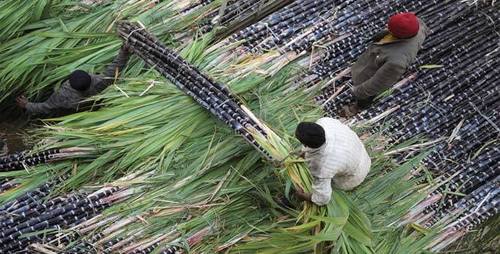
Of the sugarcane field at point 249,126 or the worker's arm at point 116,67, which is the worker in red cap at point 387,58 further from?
the worker's arm at point 116,67

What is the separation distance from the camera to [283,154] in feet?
9.65

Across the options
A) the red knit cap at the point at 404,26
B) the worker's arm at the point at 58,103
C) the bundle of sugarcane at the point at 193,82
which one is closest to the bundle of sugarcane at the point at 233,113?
the bundle of sugarcane at the point at 193,82

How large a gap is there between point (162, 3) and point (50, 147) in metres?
1.27

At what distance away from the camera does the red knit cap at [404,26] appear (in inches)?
141

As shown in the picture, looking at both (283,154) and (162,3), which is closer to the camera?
(283,154)

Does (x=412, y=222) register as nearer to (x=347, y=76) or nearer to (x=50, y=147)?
(x=347, y=76)

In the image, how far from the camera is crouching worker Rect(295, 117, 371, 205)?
112 inches

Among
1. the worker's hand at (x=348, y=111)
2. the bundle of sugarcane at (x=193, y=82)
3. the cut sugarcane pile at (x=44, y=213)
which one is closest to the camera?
the cut sugarcane pile at (x=44, y=213)

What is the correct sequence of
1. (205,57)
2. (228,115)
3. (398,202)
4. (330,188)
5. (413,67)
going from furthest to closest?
(413,67), (205,57), (398,202), (228,115), (330,188)

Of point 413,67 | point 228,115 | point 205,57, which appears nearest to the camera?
point 228,115

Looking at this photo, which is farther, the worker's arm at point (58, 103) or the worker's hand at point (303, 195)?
the worker's arm at point (58, 103)

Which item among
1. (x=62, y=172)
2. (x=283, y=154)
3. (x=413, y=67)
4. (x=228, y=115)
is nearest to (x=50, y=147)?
(x=62, y=172)

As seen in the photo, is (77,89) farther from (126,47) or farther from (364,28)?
(364,28)

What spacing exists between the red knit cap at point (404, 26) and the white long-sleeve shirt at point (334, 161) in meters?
0.85
